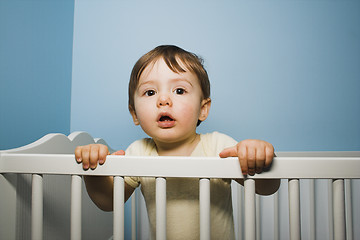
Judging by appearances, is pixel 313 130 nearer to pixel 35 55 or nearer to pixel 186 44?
pixel 186 44

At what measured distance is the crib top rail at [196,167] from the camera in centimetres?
50

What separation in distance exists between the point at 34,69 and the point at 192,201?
2.48ft

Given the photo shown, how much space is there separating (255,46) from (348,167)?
868 mm

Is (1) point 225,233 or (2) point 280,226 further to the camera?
(2) point 280,226

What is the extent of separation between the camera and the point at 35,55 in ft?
3.39

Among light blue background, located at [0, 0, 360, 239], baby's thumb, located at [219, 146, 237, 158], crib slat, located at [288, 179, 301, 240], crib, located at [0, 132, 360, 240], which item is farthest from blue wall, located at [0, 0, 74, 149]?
crib slat, located at [288, 179, 301, 240]

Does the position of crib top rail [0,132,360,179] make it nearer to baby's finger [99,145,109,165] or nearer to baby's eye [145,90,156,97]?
baby's finger [99,145,109,165]

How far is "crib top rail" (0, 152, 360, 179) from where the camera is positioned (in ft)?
1.64

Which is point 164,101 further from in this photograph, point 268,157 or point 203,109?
point 268,157

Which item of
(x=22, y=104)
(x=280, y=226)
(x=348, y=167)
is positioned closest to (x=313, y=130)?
(x=280, y=226)

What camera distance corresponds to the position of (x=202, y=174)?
1.69 ft

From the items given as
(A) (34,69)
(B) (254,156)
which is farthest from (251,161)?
(A) (34,69)

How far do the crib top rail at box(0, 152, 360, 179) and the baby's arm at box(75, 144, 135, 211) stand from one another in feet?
0.05

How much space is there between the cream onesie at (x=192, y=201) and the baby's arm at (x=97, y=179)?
0.23ft
